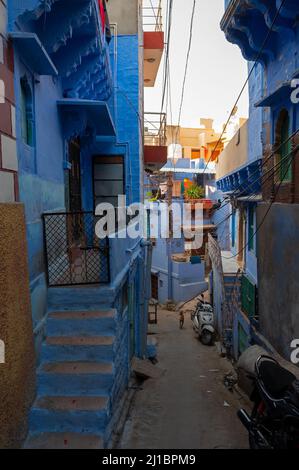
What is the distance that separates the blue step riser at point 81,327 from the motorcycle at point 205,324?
1208 cm

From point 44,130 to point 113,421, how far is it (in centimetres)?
451

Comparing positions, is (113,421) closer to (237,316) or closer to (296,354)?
(296,354)

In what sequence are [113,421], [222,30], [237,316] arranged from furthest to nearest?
[237,316] < [222,30] < [113,421]

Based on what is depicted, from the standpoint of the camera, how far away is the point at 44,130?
5.81 meters

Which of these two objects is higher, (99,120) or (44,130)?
(99,120)

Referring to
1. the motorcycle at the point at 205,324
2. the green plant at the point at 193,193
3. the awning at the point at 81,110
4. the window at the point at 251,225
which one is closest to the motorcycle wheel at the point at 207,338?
the motorcycle at the point at 205,324

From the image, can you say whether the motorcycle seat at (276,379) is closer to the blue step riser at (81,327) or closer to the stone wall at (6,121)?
the blue step riser at (81,327)

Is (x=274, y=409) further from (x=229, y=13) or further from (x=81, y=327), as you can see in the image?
(x=229, y=13)

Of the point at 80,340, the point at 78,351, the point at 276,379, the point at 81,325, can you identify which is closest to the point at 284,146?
the point at 276,379

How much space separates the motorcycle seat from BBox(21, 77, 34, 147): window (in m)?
→ 4.53

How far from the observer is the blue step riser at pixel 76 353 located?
509cm

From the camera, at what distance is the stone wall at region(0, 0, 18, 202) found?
3.96 metres

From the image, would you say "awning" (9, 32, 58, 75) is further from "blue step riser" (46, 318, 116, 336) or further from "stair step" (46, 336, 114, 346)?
"stair step" (46, 336, 114, 346)
